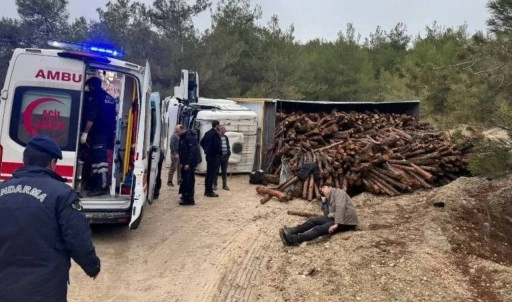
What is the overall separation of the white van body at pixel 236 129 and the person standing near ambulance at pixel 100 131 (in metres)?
6.43

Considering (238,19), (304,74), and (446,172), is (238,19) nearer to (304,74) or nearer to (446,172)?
(304,74)

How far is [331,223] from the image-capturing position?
9023mm

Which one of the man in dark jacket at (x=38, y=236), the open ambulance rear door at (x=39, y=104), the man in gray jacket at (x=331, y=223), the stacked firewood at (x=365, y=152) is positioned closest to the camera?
the man in dark jacket at (x=38, y=236)

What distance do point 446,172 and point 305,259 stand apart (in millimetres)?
8114

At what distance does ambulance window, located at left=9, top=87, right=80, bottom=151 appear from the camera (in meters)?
7.69

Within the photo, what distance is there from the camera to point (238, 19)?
35.7m

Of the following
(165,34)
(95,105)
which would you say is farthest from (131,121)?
(165,34)

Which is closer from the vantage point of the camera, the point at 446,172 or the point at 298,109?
the point at 446,172

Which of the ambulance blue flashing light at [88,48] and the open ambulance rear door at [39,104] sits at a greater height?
the ambulance blue flashing light at [88,48]

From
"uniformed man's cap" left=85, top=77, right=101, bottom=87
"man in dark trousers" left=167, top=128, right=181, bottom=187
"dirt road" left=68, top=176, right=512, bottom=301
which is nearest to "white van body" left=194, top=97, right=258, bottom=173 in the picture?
"man in dark trousers" left=167, top=128, right=181, bottom=187

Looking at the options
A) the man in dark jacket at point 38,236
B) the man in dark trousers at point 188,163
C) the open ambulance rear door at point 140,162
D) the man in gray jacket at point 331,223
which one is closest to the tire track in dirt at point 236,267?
the man in gray jacket at point 331,223

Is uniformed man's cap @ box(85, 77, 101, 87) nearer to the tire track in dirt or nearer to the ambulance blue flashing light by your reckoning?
the ambulance blue flashing light

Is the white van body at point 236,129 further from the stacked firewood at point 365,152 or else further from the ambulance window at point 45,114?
the ambulance window at point 45,114

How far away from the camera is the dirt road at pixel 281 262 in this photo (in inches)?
257
